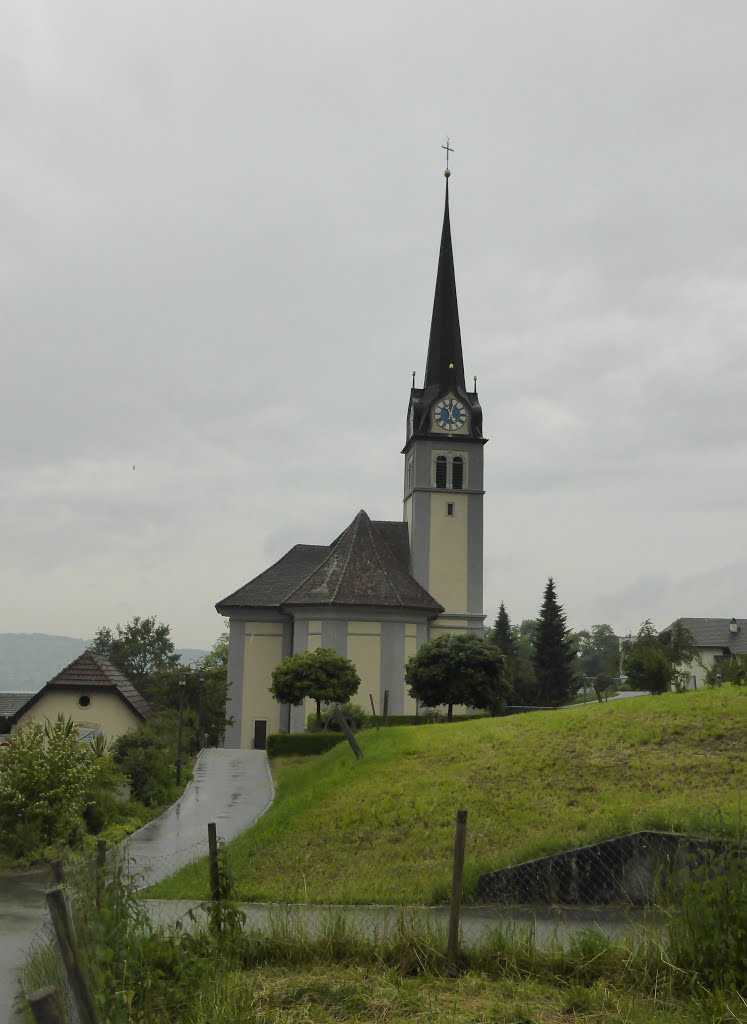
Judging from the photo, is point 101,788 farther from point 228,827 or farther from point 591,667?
point 591,667

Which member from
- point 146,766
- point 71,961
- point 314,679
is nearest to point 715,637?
point 314,679

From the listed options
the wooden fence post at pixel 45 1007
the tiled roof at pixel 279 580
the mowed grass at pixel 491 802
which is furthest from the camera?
the tiled roof at pixel 279 580

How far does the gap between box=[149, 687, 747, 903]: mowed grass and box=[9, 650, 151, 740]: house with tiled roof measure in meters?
12.9

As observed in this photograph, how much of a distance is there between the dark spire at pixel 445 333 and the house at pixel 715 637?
33650 millimetres

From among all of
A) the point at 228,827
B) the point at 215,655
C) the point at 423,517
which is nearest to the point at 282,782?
the point at 228,827

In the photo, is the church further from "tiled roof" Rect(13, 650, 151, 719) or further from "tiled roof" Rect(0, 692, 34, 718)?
"tiled roof" Rect(13, 650, 151, 719)

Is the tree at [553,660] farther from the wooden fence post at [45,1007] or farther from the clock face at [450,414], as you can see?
the wooden fence post at [45,1007]

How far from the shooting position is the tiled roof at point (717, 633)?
75312mm

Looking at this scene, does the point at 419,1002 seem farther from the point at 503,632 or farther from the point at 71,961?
the point at 503,632

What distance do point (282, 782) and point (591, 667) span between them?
134 m

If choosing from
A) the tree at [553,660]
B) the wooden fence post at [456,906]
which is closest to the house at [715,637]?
the tree at [553,660]

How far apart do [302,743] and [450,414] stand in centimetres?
2317

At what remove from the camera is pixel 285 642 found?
4662 cm

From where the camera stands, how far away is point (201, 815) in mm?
21562
